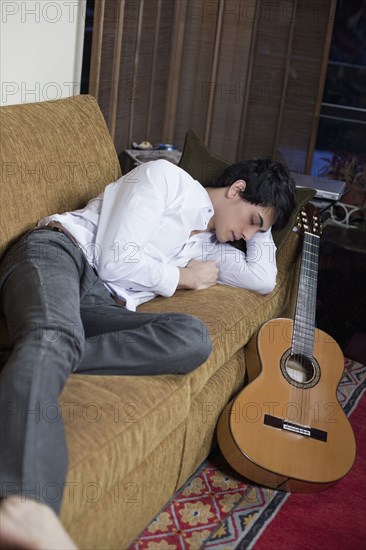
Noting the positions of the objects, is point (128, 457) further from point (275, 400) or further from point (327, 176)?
point (327, 176)

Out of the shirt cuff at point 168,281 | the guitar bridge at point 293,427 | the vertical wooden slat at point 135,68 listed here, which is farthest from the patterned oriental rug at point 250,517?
the vertical wooden slat at point 135,68

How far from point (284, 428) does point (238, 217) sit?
2.12ft

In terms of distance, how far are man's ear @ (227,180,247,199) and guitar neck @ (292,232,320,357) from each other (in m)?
0.36

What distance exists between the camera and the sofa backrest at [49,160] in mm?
2070

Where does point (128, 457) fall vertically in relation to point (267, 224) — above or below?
below

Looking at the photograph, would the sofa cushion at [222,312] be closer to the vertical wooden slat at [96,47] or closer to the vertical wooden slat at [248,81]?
the vertical wooden slat at [96,47]

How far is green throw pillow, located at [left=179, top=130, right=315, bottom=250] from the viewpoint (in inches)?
100

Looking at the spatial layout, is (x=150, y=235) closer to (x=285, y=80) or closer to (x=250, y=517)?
(x=250, y=517)

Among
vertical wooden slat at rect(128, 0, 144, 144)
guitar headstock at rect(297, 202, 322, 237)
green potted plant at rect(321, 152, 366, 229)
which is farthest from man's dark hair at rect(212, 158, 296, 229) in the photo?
green potted plant at rect(321, 152, 366, 229)

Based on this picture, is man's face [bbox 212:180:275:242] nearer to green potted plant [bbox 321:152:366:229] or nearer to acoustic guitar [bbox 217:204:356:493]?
acoustic guitar [bbox 217:204:356:493]

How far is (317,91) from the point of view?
376 centimetres

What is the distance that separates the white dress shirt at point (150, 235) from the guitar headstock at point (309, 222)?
0.82 feet

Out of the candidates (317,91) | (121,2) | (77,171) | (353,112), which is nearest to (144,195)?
(77,171)

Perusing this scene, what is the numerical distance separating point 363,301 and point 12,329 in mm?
1698
